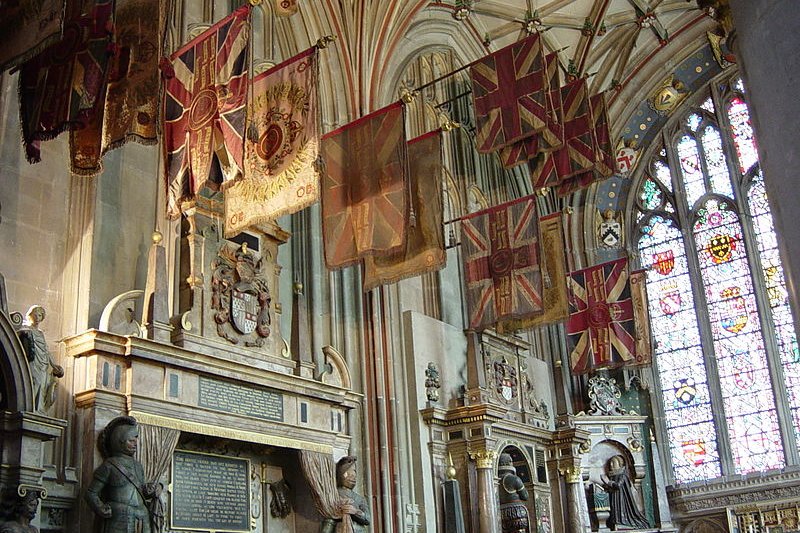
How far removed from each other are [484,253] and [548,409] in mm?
5282

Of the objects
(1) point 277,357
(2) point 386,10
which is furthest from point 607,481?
(2) point 386,10

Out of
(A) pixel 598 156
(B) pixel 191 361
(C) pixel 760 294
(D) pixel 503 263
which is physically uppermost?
(A) pixel 598 156

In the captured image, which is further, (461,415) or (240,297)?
(461,415)

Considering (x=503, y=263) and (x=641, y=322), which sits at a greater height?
(x=503, y=263)

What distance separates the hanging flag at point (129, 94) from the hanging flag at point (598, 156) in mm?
8295

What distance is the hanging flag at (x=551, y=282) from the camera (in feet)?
50.0

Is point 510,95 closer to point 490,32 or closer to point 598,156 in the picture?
point 598,156

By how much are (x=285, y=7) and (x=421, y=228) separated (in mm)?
5091

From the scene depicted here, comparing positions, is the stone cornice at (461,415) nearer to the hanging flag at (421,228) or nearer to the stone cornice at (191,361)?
the stone cornice at (191,361)

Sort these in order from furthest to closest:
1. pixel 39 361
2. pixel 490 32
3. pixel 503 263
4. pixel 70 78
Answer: pixel 490 32 → pixel 503 263 → pixel 39 361 → pixel 70 78

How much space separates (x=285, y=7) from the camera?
1523 centimetres

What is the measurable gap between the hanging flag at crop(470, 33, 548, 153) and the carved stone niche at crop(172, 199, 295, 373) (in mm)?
3585

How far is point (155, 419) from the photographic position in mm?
10609

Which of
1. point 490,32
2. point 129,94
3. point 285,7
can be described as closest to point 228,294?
point 129,94
